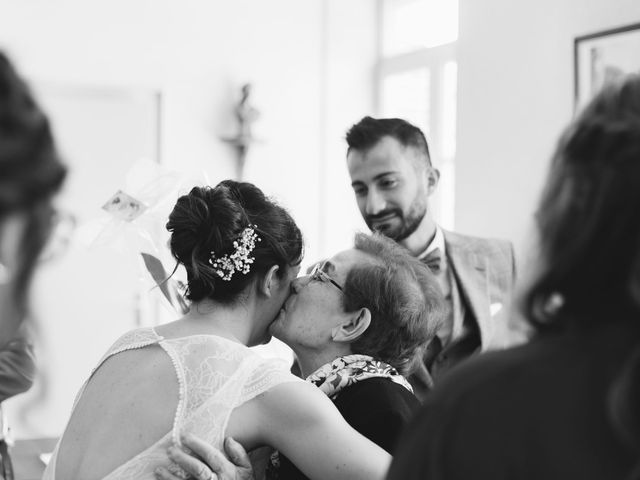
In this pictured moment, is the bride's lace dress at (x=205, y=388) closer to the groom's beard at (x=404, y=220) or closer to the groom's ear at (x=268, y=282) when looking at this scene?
the groom's ear at (x=268, y=282)

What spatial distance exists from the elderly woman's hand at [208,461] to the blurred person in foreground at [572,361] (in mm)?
918

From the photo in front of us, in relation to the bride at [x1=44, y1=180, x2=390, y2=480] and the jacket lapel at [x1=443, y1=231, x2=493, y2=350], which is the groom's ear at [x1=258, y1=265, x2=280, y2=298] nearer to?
the bride at [x1=44, y1=180, x2=390, y2=480]

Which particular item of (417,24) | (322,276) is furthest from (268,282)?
(417,24)

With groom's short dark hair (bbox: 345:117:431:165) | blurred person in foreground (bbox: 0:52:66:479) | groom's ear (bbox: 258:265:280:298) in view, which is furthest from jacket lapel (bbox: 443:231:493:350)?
blurred person in foreground (bbox: 0:52:66:479)

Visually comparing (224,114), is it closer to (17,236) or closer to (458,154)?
(458,154)

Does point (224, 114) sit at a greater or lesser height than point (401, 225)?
greater

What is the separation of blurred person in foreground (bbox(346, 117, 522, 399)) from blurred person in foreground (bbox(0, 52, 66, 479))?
208cm

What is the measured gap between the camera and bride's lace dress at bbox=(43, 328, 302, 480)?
5.83ft

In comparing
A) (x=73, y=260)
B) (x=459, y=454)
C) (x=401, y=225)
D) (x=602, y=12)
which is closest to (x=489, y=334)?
(x=401, y=225)

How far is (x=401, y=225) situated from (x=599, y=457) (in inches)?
103

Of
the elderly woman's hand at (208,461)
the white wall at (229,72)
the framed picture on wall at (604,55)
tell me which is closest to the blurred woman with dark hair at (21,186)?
the elderly woman's hand at (208,461)

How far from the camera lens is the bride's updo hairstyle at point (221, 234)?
1995mm

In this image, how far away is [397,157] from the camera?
3.52 m

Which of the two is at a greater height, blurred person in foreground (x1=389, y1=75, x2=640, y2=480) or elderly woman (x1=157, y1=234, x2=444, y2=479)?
blurred person in foreground (x1=389, y1=75, x2=640, y2=480)
